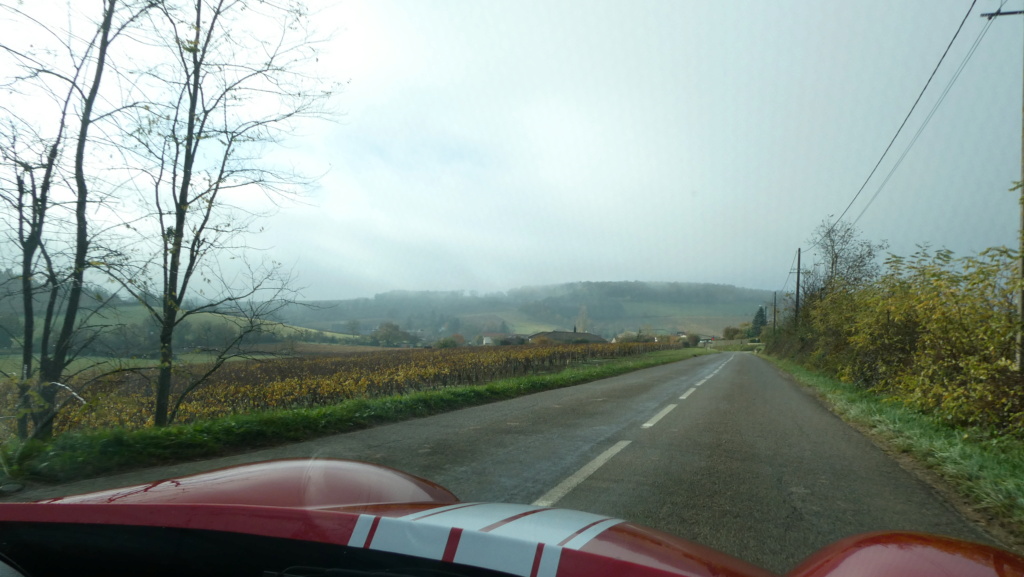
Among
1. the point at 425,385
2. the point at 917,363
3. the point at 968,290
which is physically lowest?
the point at 425,385

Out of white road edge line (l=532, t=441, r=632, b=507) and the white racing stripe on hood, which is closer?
the white racing stripe on hood

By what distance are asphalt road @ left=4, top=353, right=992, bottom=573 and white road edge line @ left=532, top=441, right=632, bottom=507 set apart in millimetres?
24

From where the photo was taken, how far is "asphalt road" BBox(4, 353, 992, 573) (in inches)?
162

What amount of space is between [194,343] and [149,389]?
37.5 inches

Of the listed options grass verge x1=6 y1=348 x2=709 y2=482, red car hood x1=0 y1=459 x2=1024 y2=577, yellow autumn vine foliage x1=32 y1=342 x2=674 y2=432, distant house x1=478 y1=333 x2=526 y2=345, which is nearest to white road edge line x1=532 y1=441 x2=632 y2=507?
red car hood x1=0 y1=459 x2=1024 y2=577

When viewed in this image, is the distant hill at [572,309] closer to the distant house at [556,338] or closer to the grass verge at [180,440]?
the distant house at [556,338]

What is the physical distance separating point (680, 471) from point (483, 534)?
190 inches

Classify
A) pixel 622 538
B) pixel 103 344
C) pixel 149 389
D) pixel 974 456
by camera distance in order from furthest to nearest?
pixel 149 389 → pixel 103 344 → pixel 974 456 → pixel 622 538

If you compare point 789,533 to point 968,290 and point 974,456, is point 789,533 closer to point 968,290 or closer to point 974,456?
point 974,456

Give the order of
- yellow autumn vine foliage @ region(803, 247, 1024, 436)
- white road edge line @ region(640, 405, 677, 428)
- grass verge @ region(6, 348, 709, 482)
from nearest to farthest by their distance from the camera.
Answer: grass verge @ region(6, 348, 709, 482) → yellow autumn vine foliage @ region(803, 247, 1024, 436) → white road edge line @ region(640, 405, 677, 428)

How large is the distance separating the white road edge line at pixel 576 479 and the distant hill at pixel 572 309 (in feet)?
72.7

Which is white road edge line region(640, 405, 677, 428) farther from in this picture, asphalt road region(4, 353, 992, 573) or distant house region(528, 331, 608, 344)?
distant house region(528, 331, 608, 344)

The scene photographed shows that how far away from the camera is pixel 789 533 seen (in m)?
3.88

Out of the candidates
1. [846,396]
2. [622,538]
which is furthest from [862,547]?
[846,396]
